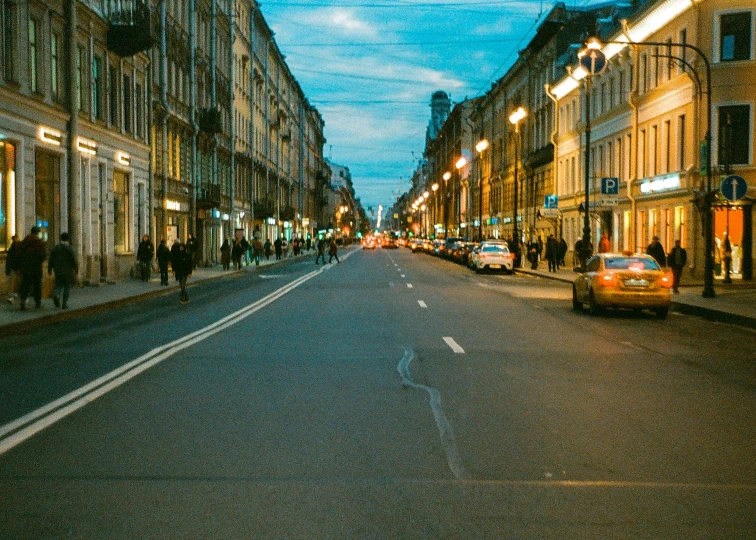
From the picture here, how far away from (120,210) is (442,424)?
100ft

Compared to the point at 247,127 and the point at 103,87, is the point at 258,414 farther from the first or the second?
the point at 247,127

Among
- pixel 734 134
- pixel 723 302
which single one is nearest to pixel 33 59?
pixel 723 302

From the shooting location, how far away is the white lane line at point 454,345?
45.0ft

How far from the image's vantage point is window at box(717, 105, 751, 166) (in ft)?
111

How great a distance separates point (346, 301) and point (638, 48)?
2387 centimetres

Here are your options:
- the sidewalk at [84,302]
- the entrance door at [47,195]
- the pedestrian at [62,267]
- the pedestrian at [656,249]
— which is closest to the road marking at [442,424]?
the sidewalk at [84,302]

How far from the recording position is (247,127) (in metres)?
72.5

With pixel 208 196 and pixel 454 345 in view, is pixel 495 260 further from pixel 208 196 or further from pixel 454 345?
pixel 454 345

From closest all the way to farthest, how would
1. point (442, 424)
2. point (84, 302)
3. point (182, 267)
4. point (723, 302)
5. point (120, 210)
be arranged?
point (442, 424) → point (84, 302) → point (723, 302) → point (182, 267) → point (120, 210)

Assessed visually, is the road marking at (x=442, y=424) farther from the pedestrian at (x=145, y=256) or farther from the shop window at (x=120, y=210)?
the shop window at (x=120, y=210)

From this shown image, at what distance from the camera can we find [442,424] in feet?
27.1

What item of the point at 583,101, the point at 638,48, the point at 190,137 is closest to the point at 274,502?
the point at 638,48

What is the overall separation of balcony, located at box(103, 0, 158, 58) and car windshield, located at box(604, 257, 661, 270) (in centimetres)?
2042

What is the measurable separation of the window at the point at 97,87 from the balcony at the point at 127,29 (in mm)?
1160
